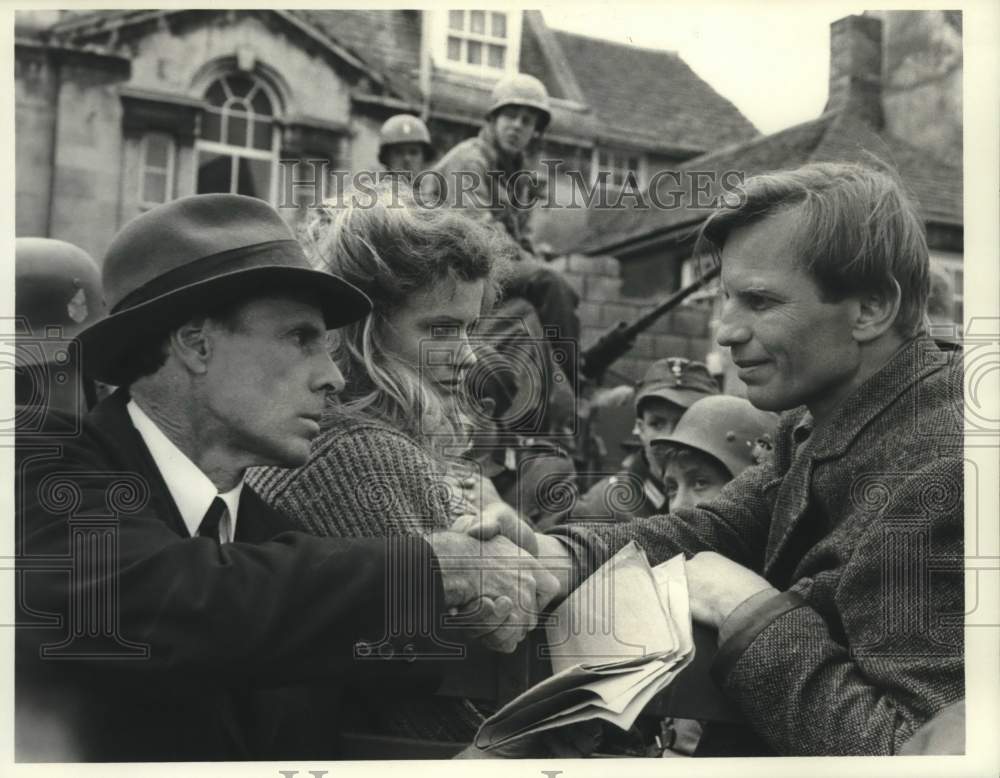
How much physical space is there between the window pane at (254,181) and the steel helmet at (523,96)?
106cm

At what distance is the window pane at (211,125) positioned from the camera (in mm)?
5371

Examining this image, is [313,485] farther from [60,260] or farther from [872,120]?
[872,120]

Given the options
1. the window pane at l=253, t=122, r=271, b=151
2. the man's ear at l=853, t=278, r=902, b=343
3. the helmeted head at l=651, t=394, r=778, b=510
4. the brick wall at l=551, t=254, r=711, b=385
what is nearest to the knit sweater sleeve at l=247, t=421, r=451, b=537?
the man's ear at l=853, t=278, r=902, b=343

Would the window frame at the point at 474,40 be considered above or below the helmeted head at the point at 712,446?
above

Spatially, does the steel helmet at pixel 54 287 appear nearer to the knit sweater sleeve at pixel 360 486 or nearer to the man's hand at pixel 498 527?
the knit sweater sleeve at pixel 360 486

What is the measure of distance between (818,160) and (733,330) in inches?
23.9

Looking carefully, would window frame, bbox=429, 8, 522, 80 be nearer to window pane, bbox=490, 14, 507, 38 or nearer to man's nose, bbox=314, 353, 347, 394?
window pane, bbox=490, 14, 507, 38

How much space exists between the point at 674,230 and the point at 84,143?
8.03 feet

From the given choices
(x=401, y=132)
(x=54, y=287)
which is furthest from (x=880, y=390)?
(x=401, y=132)

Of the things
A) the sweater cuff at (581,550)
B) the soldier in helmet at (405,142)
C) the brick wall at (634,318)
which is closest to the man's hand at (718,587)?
the sweater cuff at (581,550)

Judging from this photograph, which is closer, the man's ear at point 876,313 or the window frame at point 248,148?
the man's ear at point 876,313

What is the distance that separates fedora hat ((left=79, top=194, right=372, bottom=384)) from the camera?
274 centimetres

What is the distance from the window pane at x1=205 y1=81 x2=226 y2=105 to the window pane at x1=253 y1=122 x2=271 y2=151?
0.52 ft

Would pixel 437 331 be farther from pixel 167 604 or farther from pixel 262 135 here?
pixel 262 135
